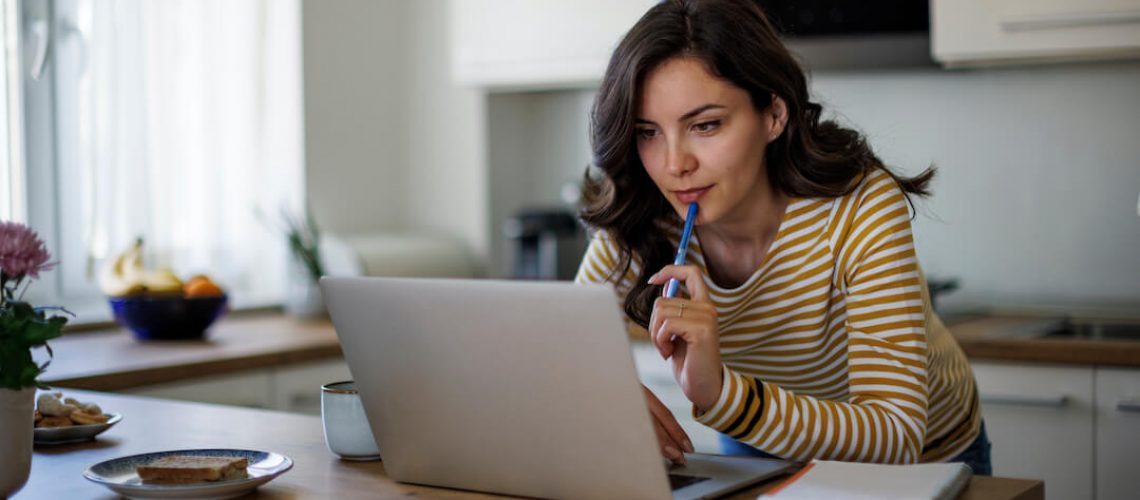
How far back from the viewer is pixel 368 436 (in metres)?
1.25

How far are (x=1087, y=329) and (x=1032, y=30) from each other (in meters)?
0.65

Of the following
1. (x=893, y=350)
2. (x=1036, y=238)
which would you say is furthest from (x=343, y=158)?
(x=893, y=350)

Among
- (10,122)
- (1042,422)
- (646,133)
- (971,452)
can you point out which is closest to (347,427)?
(646,133)

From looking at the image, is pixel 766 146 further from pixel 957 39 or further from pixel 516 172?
pixel 516 172

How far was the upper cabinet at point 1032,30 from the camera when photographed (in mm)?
2354

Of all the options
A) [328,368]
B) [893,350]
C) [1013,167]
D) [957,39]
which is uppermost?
[957,39]

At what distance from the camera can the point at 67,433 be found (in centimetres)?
136

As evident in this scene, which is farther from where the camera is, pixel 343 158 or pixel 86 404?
pixel 343 158

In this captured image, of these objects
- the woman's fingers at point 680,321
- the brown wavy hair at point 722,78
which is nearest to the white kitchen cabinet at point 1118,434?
the brown wavy hair at point 722,78

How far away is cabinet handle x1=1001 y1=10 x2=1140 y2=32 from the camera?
2.33 metres

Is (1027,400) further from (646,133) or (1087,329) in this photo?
(646,133)

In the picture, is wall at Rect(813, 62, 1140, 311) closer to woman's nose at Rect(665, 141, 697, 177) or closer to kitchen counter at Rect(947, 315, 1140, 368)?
kitchen counter at Rect(947, 315, 1140, 368)

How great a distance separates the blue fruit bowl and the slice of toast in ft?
4.84

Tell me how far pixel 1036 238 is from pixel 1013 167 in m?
0.17
